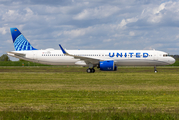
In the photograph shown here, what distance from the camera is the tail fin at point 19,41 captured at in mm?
43969

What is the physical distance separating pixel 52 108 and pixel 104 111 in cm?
238

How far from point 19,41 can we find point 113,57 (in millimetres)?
17808

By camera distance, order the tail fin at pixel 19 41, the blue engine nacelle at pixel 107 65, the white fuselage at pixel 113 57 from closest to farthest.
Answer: the blue engine nacelle at pixel 107 65 < the white fuselage at pixel 113 57 < the tail fin at pixel 19 41

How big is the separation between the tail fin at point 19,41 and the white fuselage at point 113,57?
194 centimetres

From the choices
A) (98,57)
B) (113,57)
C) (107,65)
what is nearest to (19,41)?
(98,57)

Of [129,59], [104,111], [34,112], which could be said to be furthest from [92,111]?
[129,59]

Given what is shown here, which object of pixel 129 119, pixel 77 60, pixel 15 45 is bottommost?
pixel 129 119

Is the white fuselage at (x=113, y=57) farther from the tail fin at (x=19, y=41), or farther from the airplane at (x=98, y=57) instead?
the tail fin at (x=19, y=41)

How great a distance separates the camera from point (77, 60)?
132 feet

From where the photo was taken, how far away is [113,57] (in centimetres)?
3981

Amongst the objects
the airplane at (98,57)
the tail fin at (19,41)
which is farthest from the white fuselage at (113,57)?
the tail fin at (19,41)

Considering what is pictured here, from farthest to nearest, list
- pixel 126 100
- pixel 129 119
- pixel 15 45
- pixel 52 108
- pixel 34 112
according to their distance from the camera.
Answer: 1. pixel 15 45
2. pixel 126 100
3. pixel 52 108
4. pixel 34 112
5. pixel 129 119

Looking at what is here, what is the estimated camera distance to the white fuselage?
39.7m

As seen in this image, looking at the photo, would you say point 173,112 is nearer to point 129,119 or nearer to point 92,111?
point 129,119
